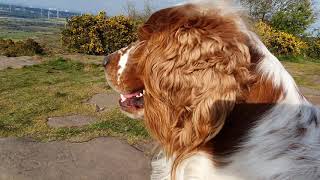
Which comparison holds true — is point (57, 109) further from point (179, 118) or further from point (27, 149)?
point (179, 118)

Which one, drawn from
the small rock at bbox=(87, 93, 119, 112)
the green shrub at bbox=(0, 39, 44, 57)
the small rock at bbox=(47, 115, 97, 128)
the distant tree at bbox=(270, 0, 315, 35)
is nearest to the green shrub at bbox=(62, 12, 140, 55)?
the green shrub at bbox=(0, 39, 44, 57)

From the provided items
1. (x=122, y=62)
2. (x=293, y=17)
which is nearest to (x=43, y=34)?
(x=293, y=17)

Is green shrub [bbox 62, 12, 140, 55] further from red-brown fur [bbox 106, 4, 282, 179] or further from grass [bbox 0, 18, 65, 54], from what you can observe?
red-brown fur [bbox 106, 4, 282, 179]

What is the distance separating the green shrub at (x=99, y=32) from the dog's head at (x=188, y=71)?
53.7ft

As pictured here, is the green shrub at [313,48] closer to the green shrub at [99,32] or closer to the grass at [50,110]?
the green shrub at [99,32]

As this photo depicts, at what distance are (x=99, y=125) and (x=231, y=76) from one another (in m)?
4.69

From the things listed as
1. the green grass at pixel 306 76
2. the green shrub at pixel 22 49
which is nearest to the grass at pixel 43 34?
the green shrub at pixel 22 49

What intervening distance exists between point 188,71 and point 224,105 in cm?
33

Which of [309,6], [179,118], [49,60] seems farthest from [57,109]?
[309,6]

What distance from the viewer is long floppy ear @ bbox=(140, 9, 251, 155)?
106 inches

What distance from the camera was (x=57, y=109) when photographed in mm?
8438

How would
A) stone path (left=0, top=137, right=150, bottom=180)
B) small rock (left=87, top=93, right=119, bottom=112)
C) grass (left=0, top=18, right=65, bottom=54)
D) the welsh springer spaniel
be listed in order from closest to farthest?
the welsh springer spaniel < stone path (left=0, top=137, right=150, bottom=180) < small rock (left=87, top=93, right=119, bottom=112) < grass (left=0, top=18, right=65, bottom=54)

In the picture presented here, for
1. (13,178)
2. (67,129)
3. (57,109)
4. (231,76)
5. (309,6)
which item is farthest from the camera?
(309,6)

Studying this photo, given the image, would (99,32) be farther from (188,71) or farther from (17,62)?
(188,71)
